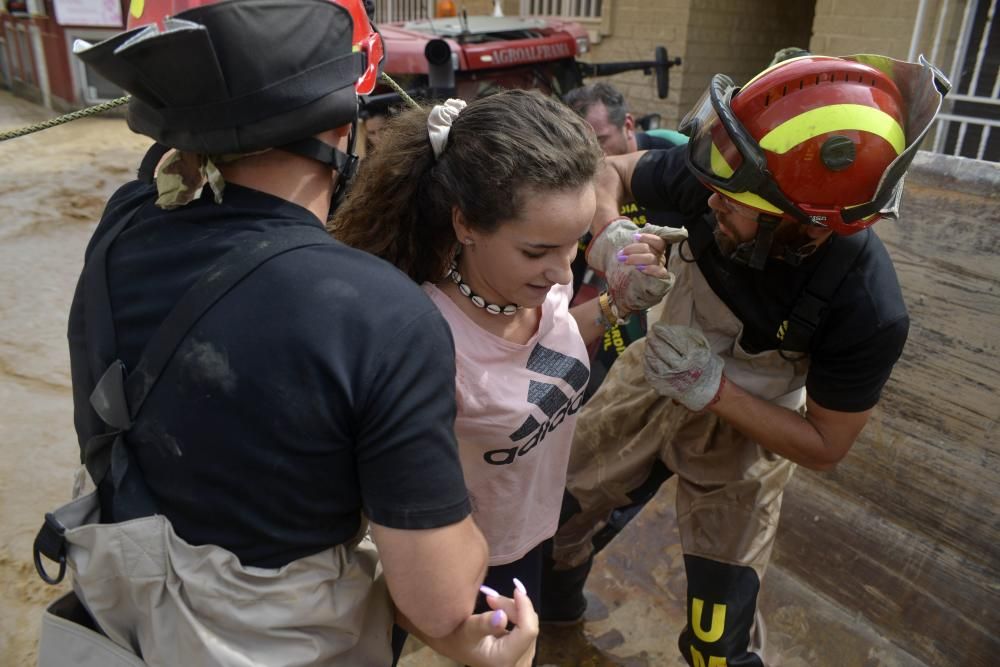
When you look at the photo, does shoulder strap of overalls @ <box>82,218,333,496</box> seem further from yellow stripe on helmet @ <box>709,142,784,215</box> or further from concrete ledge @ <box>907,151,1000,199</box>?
concrete ledge @ <box>907,151,1000,199</box>

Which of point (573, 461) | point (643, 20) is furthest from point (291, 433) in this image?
point (643, 20)

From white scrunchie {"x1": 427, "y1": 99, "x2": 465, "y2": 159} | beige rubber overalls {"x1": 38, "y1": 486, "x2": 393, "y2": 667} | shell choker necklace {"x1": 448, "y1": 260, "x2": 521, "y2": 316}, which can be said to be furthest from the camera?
shell choker necklace {"x1": 448, "y1": 260, "x2": 521, "y2": 316}

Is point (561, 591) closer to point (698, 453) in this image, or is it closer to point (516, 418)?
point (698, 453)

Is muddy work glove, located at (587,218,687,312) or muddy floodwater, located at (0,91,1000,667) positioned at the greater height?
muddy work glove, located at (587,218,687,312)

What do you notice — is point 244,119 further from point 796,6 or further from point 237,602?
point 796,6

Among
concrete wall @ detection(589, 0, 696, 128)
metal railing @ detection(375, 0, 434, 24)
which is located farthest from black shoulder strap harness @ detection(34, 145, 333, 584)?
metal railing @ detection(375, 0, 434, 24)

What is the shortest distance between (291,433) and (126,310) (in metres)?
0.32

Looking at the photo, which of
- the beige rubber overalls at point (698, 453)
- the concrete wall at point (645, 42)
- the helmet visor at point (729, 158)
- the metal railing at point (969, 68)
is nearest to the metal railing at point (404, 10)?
the concrete wall at point (645, 42)

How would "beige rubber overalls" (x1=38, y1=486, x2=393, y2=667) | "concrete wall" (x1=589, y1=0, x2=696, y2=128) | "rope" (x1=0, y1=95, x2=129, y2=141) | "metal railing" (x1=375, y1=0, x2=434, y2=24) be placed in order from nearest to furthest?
"beige rubber overalls" (x1=38, y1=486, x2=393, y2=667)
"rope" (x1=0, y1=95, x2=129, y2=141)
"concrete wall" (x1=589, y1=0, x2=696, y2=128)
"metal railing" (x1=375, y1=0, x2=434, y2=24)

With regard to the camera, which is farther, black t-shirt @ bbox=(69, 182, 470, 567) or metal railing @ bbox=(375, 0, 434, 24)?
metal railing @ bbox=(375, 0, 434, 24)

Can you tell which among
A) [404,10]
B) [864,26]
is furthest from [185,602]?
[404,10]

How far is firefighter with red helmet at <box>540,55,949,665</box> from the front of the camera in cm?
183

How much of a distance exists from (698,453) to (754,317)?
52 centimetres

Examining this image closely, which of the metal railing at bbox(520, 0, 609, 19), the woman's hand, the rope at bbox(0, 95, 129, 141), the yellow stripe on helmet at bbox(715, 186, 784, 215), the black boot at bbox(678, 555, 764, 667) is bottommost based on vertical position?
the black boot at bbox(678, 555, 764, 667)
